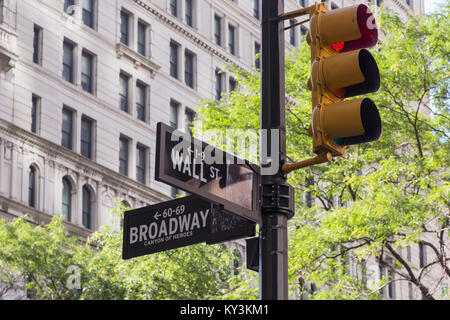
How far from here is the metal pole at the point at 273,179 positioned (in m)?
8.20

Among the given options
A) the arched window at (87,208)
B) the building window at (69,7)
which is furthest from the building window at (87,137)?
the building window at (69,7)

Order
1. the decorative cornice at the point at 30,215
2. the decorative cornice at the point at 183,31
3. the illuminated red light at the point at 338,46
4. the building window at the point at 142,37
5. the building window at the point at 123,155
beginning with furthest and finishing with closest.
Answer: the building window at the point at 142,37 < the decorative cornice at the point at 183,31 < the building window at the point at 123,155 < the decorative cornice at the point at 30,215 < the illuminated red light at the point at 338,46

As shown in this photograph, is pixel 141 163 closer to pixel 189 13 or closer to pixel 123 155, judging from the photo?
pixel 123 155

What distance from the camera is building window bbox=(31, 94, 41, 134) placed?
4391cm

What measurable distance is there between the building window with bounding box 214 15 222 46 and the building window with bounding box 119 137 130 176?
1135cm

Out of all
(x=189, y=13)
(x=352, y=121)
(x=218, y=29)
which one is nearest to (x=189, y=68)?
(x=189, y=13)

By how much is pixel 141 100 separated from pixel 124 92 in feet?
4.45

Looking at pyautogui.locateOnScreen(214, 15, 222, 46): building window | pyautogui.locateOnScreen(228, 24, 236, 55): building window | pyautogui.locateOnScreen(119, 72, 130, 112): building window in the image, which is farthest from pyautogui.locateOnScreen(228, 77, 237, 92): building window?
pyautogui.locateOnScreen(119, 72, 130, 112): building window

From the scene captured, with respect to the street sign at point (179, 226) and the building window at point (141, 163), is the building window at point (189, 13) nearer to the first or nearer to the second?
the building window at point (141, 163)

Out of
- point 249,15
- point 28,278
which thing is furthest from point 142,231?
point 249,15

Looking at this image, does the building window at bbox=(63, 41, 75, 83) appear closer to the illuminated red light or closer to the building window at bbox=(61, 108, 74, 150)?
the building window at bbox=(61, 108, 74, 150)

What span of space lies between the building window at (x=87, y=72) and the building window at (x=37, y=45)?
9.62 ft

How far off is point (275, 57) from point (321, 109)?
1.29 meters

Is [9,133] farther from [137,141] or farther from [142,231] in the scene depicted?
[142,231]
